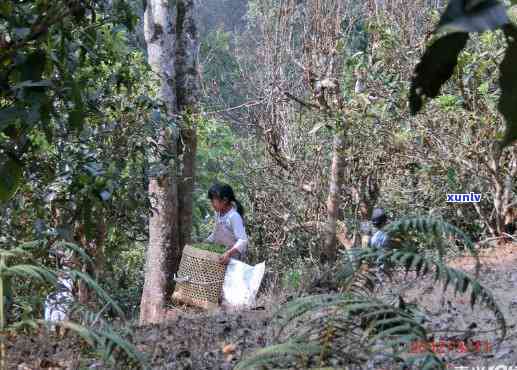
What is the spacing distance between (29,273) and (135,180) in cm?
328

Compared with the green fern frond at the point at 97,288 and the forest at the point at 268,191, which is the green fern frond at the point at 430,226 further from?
the green fern frond at the point at 97,288

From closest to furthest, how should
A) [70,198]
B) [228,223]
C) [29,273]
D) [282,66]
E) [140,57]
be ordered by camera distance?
[29,273]
[70,198]
[140,57]
[228,223]
[282,66]

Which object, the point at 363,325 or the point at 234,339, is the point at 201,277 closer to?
the point at 234,339

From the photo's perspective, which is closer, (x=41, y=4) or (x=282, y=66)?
(x=41, y=4)

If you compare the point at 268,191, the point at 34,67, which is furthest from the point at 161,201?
the point at 34,67

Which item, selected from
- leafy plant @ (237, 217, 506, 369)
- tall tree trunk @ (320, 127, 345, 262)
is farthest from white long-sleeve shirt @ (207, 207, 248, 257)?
leafy plant @ (237, 217, 506, 369)

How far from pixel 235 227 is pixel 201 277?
574 millimetres

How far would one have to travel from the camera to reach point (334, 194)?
9.36 metres

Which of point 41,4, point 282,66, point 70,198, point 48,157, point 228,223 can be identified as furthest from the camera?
point 282,66

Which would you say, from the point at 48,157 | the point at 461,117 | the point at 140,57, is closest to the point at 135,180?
the point at 48,157

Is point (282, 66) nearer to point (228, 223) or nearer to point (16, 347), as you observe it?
point (228, 223)

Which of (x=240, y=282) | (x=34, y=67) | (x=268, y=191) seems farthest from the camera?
(x=268, y=191)

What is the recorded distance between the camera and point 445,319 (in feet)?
14.5

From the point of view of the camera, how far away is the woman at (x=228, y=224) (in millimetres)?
7045
